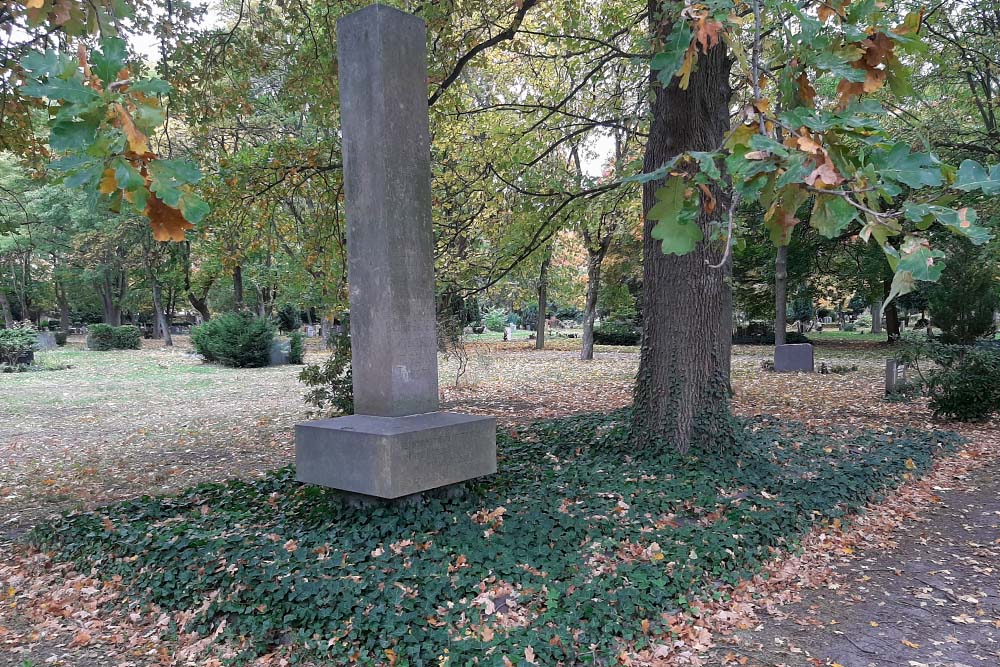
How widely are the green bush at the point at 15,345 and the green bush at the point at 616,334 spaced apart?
24.7m

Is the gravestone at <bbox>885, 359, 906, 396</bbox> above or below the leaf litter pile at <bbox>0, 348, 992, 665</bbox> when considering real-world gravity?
above

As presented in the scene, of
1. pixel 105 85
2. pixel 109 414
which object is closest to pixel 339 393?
pixel 105 85

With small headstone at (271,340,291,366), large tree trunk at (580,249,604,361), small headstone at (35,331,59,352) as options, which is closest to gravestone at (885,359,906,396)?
large tree trunk at (580,249,604,361)

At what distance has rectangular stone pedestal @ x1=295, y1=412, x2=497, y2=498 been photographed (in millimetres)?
4770

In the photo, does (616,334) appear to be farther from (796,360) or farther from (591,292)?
(796,360)

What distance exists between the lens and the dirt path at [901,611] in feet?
12.5

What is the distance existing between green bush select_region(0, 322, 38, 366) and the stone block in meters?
24.2

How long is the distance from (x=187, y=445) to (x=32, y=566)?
483cm

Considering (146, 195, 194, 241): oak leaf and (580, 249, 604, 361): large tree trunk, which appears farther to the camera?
(580, 249, 604, 361): large tree trunk

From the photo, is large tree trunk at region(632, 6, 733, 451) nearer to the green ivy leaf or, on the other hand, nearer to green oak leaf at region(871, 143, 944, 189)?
the green ivy leaf

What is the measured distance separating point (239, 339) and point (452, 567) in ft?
64.2

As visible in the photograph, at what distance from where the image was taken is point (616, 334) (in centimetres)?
3400

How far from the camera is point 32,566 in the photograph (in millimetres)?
5320

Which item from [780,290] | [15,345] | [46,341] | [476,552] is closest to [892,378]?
[780,290]
